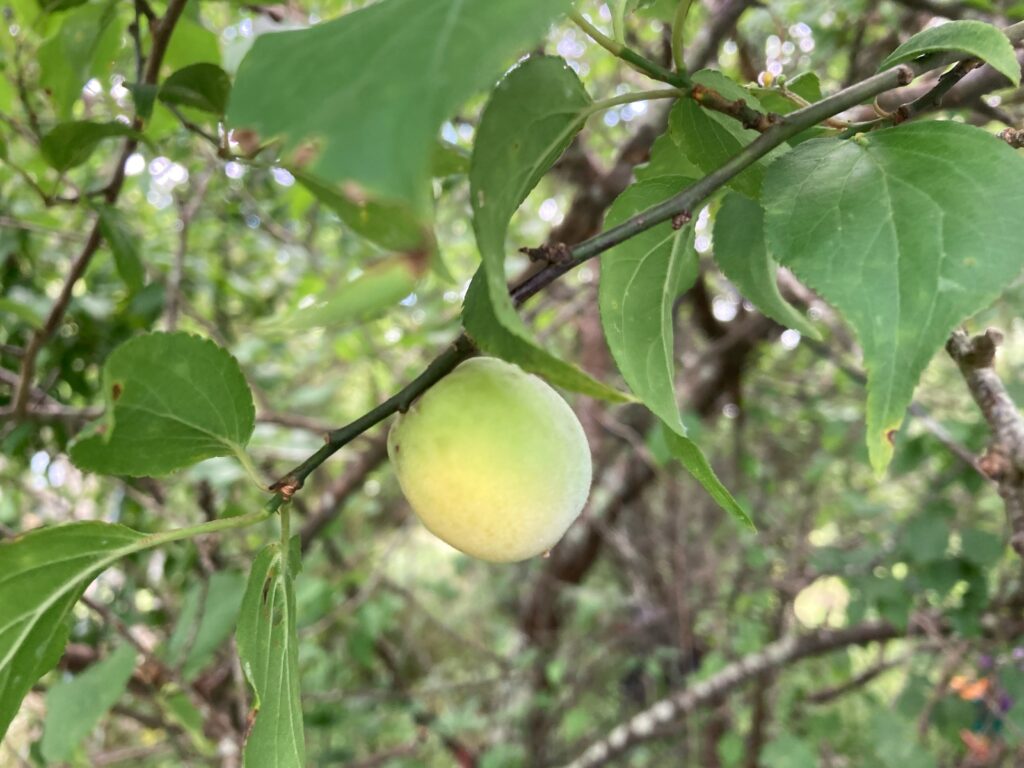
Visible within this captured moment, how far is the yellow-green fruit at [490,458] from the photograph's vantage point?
57 cm

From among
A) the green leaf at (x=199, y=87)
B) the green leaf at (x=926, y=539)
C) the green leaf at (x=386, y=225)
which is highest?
the green leaf at (x=386, y=225)

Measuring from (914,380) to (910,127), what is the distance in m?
0.17

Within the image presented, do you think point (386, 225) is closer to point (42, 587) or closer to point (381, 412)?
point (381, 412)

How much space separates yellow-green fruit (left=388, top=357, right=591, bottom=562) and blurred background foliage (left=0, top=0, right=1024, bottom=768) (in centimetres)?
20

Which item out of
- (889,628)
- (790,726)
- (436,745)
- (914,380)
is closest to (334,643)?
(436,745)

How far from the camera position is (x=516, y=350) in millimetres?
424

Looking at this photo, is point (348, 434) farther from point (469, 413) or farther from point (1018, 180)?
point (1018, 180)

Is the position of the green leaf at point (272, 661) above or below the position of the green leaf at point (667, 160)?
below

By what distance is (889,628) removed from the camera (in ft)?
6.33

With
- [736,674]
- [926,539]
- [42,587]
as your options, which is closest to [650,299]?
[42,587]

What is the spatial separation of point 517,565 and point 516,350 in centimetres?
289

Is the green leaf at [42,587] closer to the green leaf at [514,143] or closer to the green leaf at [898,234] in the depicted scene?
the green leaf at [514,143]

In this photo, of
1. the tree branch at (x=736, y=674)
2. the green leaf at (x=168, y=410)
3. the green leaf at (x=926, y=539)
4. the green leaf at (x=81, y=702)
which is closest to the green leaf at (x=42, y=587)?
the green leaf at (x=168, y=410)

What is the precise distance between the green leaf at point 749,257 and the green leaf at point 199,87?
465 millimetres
